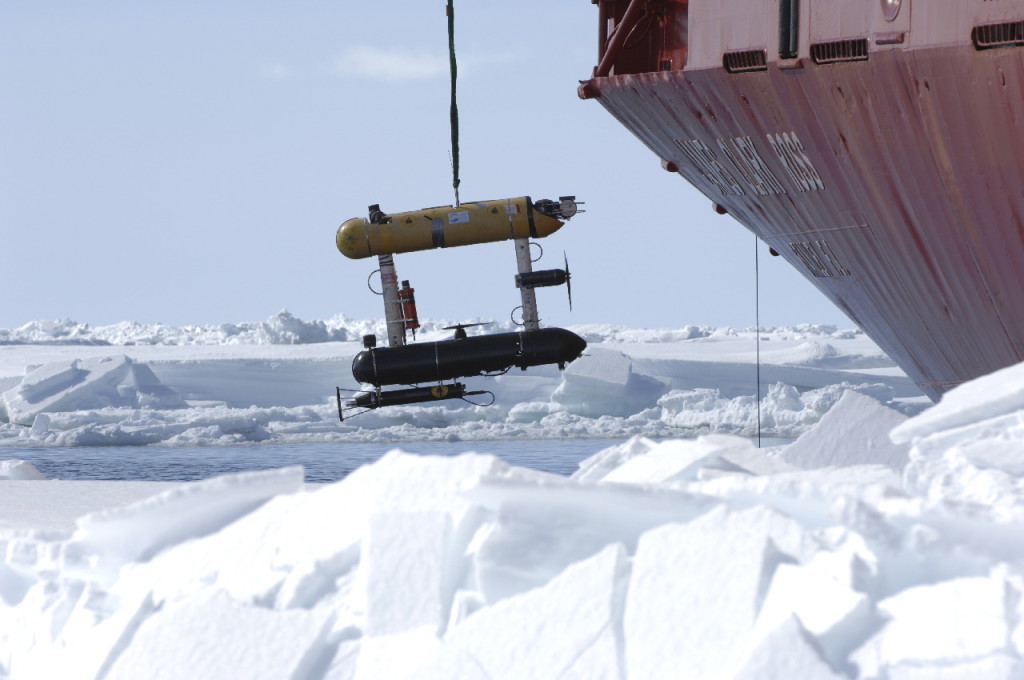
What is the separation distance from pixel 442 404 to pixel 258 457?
6307 millimetres

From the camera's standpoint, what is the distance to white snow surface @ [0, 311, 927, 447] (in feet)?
77.8

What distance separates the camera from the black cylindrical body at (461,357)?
12836mm

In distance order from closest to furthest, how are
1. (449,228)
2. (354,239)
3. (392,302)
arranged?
(449,228)
(354,239)
(392,302)

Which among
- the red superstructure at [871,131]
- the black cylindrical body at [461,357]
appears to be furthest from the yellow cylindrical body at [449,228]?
the red superstructure at [871,131]

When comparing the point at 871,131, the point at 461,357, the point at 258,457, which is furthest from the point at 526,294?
the point at 258,457

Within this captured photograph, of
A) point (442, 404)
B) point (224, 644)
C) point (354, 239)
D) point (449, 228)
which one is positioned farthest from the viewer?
point (442, 404)

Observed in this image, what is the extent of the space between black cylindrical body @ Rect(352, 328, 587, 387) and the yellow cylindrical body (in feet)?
3.60

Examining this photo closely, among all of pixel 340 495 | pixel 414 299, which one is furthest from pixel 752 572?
pixel 414 299

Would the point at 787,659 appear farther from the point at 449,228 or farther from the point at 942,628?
the point at 449,228

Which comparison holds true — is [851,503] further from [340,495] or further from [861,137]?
[861,137]

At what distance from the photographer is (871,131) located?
8930mm

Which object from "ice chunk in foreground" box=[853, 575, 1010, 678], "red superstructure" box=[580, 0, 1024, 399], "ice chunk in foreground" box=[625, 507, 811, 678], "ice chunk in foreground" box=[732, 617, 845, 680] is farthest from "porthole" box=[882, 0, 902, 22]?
"ice chunk in foreground" box=[732, 617, 845, 680]

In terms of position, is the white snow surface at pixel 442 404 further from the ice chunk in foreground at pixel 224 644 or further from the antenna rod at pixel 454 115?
the ice chunk in foreground at pixel 224 644

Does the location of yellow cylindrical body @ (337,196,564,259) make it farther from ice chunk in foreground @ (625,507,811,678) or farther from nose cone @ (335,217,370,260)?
ice chunk in foreground @ (625,507,811,678)
